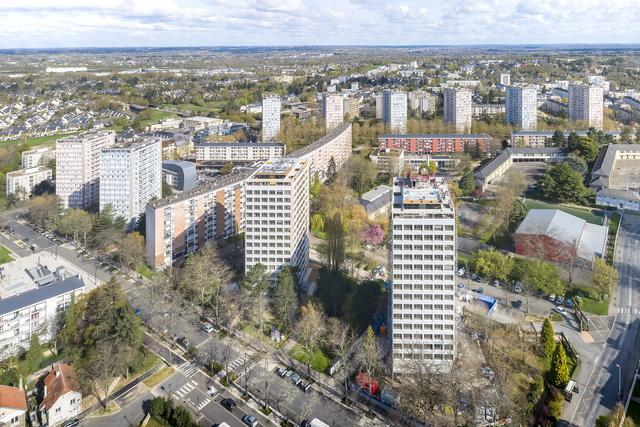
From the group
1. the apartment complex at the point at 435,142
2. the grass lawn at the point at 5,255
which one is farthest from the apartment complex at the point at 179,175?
the apartment complex at the point at 435,142

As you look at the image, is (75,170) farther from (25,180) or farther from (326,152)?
Answer: (326,152)

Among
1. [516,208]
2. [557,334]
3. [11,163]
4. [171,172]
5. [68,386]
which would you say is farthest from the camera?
[11,163]

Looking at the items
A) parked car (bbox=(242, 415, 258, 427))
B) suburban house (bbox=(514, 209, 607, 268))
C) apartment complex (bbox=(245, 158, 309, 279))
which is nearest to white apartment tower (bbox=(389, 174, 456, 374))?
parked car (bbox=(242, 415, 258, 427))

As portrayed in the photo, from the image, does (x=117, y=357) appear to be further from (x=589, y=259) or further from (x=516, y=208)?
(x=516, y=208)

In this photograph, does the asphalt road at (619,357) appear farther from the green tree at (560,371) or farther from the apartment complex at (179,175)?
the apartment complex at (179,175)

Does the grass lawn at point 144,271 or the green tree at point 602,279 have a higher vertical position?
the green tree at point 602,279

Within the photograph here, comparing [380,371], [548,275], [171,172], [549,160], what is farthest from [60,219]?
[549,160]

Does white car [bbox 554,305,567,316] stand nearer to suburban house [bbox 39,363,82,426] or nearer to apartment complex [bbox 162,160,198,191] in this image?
suburban house [bbox 39,363,82,426]
